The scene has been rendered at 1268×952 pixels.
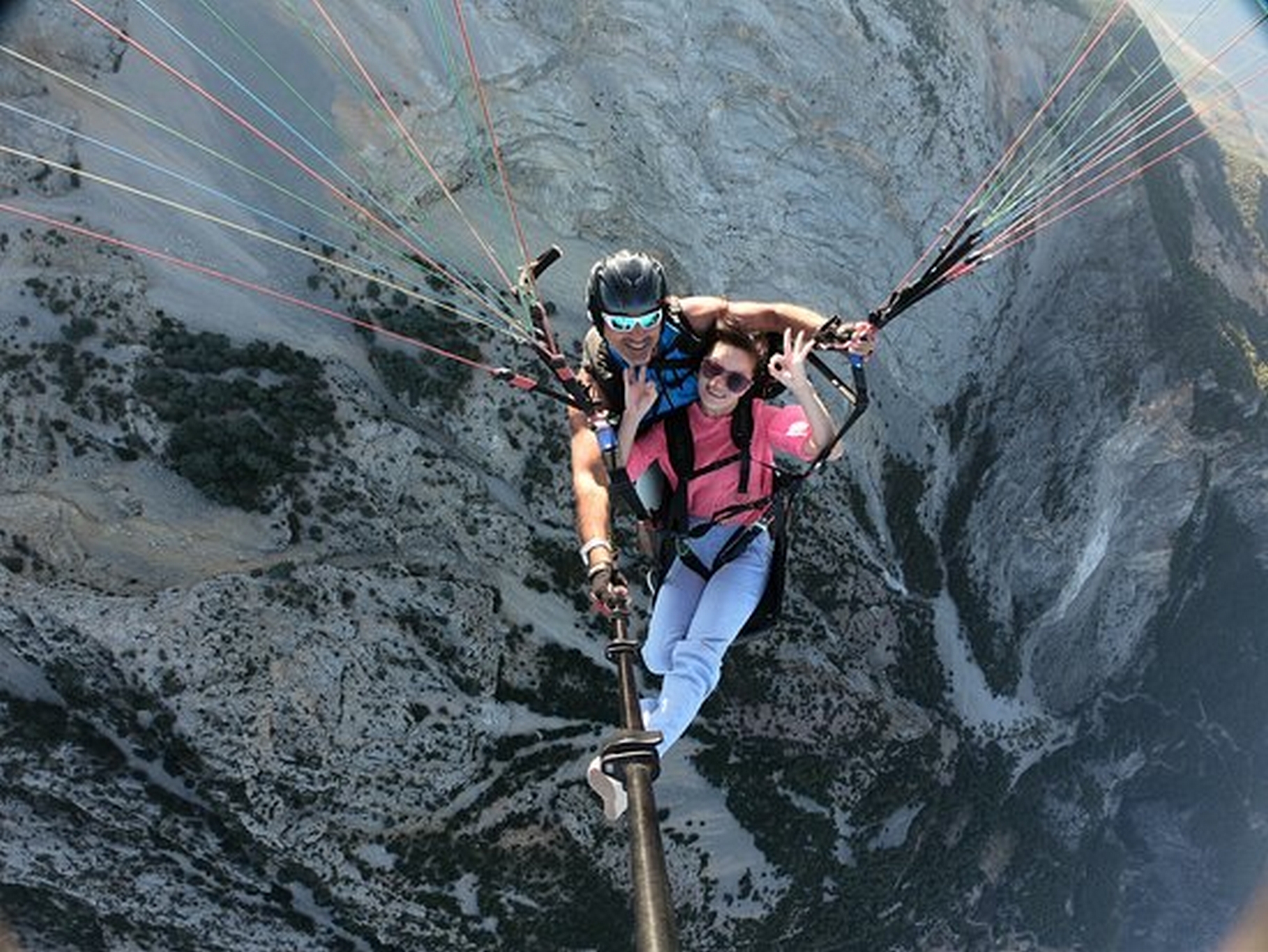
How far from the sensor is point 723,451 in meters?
10.7

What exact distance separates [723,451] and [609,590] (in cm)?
306

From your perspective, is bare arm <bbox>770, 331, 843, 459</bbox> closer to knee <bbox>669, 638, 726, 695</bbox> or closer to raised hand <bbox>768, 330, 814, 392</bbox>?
raised hand <bbox>768, 330, 814, 392</bbox>

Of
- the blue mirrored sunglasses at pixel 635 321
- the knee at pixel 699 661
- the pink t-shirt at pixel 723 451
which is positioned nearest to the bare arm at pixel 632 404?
the blue mirrored sunglasses at pixel 635 321

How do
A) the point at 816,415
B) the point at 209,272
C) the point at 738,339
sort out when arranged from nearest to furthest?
the point at 816,415
the point at 738,339
the point at 209,272

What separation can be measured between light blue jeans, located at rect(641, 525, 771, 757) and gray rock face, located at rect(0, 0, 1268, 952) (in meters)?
15.5

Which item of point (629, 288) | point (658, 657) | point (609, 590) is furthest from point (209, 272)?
point (609, 590)

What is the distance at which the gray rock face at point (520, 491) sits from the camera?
24.6m

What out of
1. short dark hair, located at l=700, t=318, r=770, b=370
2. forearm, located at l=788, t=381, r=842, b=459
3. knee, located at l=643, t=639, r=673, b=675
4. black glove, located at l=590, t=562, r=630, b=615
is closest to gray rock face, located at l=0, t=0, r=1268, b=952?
knee, located at l=643, t=639, r=673, b=675

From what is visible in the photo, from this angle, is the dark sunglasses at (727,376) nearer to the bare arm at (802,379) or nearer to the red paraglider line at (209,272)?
the bare arm at (802,379)

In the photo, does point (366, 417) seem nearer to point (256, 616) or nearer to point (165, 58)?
point (256, 616)

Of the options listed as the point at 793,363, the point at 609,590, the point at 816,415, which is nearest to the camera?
the point at 609,590

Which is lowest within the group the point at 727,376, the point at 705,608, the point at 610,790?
the point at 610,790

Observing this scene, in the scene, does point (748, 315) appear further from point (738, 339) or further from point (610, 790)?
point (610, 790)

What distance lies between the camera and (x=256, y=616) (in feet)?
82.4
